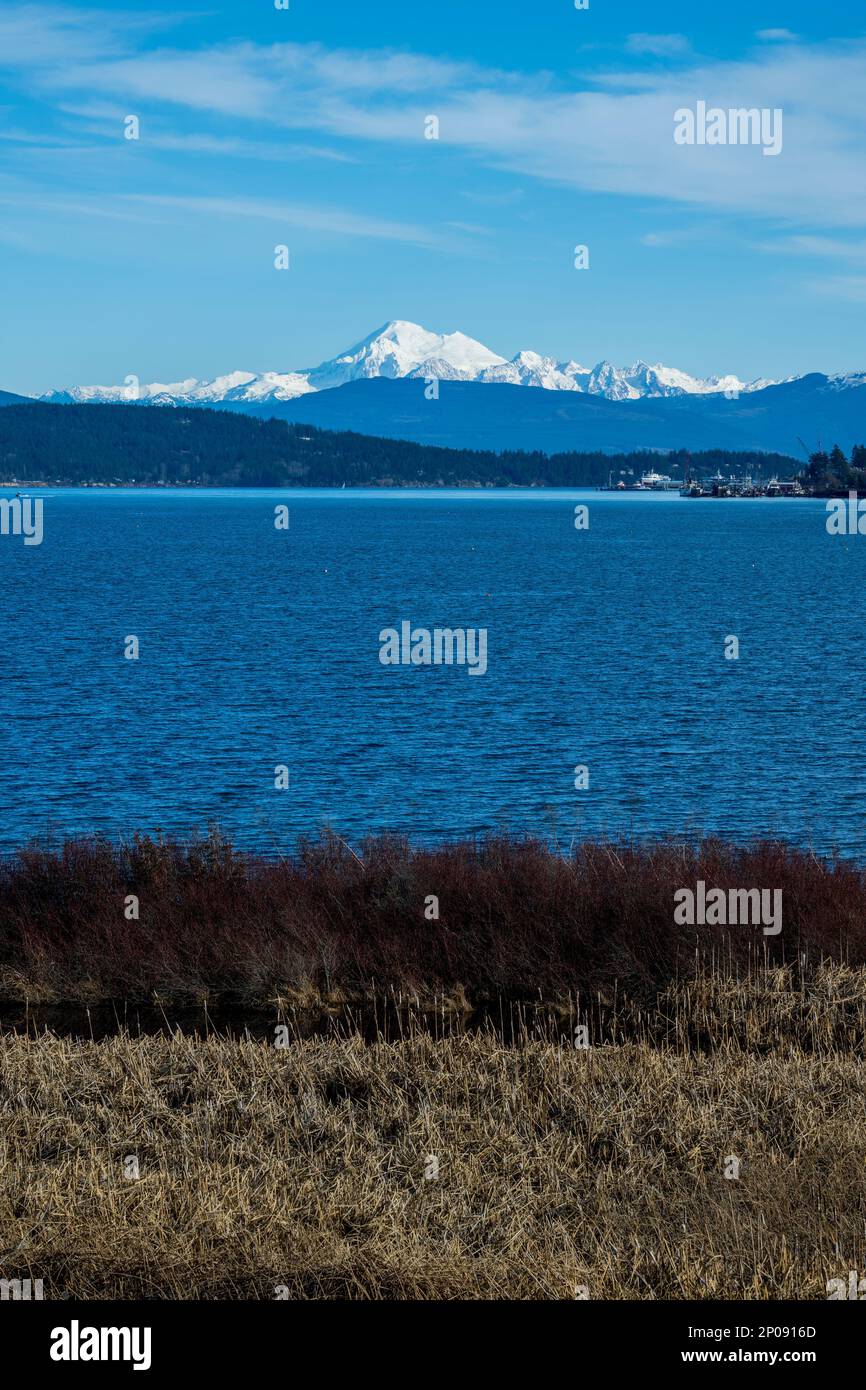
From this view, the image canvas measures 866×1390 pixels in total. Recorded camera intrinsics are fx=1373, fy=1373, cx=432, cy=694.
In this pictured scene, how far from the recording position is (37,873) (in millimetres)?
25875

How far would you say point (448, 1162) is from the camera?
14820 mm

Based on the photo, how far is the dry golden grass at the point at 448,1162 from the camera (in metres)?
12.1

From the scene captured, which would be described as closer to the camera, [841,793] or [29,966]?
[29,966]

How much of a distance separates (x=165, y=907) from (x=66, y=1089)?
702 cm

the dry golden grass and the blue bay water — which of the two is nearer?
the dry golden grass

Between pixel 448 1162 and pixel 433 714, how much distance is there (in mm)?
38669

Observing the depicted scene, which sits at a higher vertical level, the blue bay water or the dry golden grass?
the blue bay water

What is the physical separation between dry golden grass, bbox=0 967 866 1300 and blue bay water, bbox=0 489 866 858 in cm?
1136

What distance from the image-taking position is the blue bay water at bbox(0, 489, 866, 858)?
120 feet

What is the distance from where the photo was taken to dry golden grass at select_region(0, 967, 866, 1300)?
39.7 feet

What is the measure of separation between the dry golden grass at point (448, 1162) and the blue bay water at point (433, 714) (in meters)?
11.4

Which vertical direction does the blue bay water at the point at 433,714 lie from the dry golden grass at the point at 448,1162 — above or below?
above

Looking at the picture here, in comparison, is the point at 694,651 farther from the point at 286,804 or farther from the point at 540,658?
the point at 286,804
